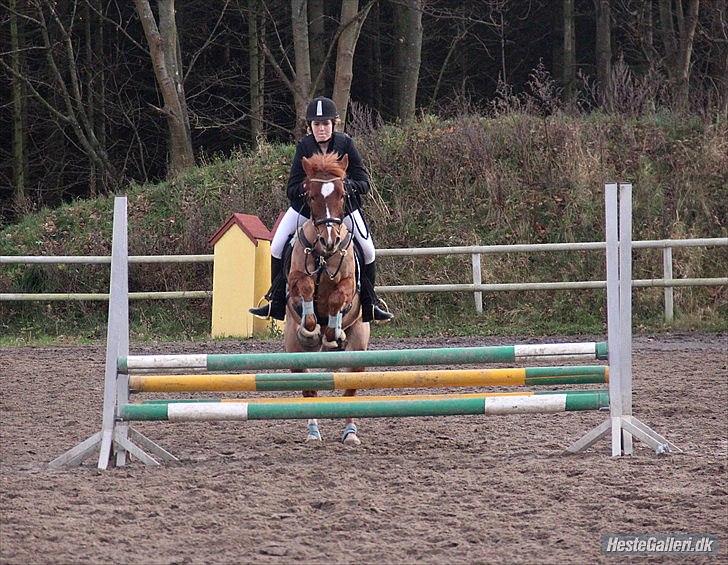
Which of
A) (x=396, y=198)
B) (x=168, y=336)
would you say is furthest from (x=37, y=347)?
(x=396, y=198)

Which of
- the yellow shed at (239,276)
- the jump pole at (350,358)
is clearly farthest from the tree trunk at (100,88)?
the jump pole at (350,358)

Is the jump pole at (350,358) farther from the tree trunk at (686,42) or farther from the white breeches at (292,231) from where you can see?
the tree trunk at (686,42)

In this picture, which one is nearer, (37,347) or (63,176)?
(37,347)

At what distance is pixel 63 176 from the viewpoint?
28.3 m

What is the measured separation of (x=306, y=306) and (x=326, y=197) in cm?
76

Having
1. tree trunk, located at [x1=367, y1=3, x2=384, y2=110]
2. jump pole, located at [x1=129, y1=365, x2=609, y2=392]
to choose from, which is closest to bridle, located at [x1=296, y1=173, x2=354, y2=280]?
jump pole, located at [x1=129, y1=365, x2=609, y2=392]

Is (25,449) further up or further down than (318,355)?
further down

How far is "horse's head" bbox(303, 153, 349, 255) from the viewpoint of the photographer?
22.6 feet

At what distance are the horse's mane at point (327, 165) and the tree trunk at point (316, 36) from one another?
19.2 metres

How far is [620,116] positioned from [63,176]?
1563 centimetres

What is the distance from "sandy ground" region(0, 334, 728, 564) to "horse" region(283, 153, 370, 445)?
72 centimetres

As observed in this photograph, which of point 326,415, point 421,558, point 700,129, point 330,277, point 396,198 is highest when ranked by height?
point 700,129

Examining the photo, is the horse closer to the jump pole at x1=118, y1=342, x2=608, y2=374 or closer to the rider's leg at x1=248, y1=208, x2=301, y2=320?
the rider's leg at x1=248, y1=208, x2=301, y2=320

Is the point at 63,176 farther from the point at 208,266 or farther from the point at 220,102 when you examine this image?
the point at 208,266
